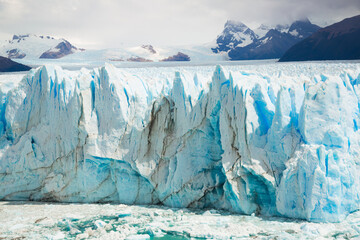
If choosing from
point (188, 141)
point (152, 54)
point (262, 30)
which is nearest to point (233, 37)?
point (262, 30)

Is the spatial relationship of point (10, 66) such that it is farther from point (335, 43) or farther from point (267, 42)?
point (267, 42)

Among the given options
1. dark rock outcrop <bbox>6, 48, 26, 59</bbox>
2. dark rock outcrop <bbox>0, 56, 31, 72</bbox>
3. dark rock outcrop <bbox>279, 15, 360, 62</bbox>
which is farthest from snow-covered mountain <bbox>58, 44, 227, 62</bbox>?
dark rock outcrop <bbox>6, 48, 26, 59</bbox>

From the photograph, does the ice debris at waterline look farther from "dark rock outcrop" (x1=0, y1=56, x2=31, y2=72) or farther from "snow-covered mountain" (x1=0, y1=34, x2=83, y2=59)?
"snow-covered mountain" (x1=0, y1=34, x2=83, y2=59)

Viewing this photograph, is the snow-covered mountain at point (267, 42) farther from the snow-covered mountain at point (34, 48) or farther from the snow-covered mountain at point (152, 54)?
the snow-covered mountain at point (34, 48)

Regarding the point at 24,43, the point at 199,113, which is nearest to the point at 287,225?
the point at 199,113

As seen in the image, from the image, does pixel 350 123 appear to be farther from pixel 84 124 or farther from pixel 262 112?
pixel 84 124
